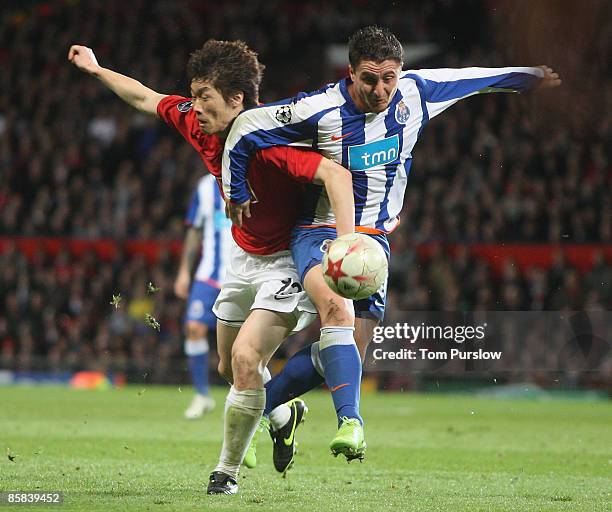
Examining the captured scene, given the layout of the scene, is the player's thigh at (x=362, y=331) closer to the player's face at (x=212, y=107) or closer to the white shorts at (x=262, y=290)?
the white shorts at (x=262, y=290)

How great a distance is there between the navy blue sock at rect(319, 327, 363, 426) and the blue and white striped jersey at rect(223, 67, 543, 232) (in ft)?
2.21

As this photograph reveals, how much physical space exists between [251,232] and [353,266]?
1.00 metres

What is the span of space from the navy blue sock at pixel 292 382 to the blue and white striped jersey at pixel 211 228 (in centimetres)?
503

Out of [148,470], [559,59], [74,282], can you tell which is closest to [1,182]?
[74,282]

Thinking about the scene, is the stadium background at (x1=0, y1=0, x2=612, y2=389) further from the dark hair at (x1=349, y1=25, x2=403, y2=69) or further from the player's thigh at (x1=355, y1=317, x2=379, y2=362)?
the dark hair at (x1=349, y1=25, x2=403, y2=69)

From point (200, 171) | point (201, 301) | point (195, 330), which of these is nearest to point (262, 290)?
point (201, 301)

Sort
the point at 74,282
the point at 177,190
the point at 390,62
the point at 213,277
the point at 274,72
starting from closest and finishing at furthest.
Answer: the point at 390,62 < the point at 213,277 < the point at 74,282 < the point at 177,190 < the point at 274,72

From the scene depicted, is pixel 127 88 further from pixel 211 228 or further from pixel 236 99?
pixel 211 228

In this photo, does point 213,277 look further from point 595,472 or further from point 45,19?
point 45,19

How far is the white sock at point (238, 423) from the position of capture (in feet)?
18.0

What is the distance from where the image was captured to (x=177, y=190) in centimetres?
1862

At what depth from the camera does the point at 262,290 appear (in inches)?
224

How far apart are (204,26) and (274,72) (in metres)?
1.83

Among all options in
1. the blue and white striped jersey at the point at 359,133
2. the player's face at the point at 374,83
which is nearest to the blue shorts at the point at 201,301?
the blue and white striped jersey at the point at 359,133
